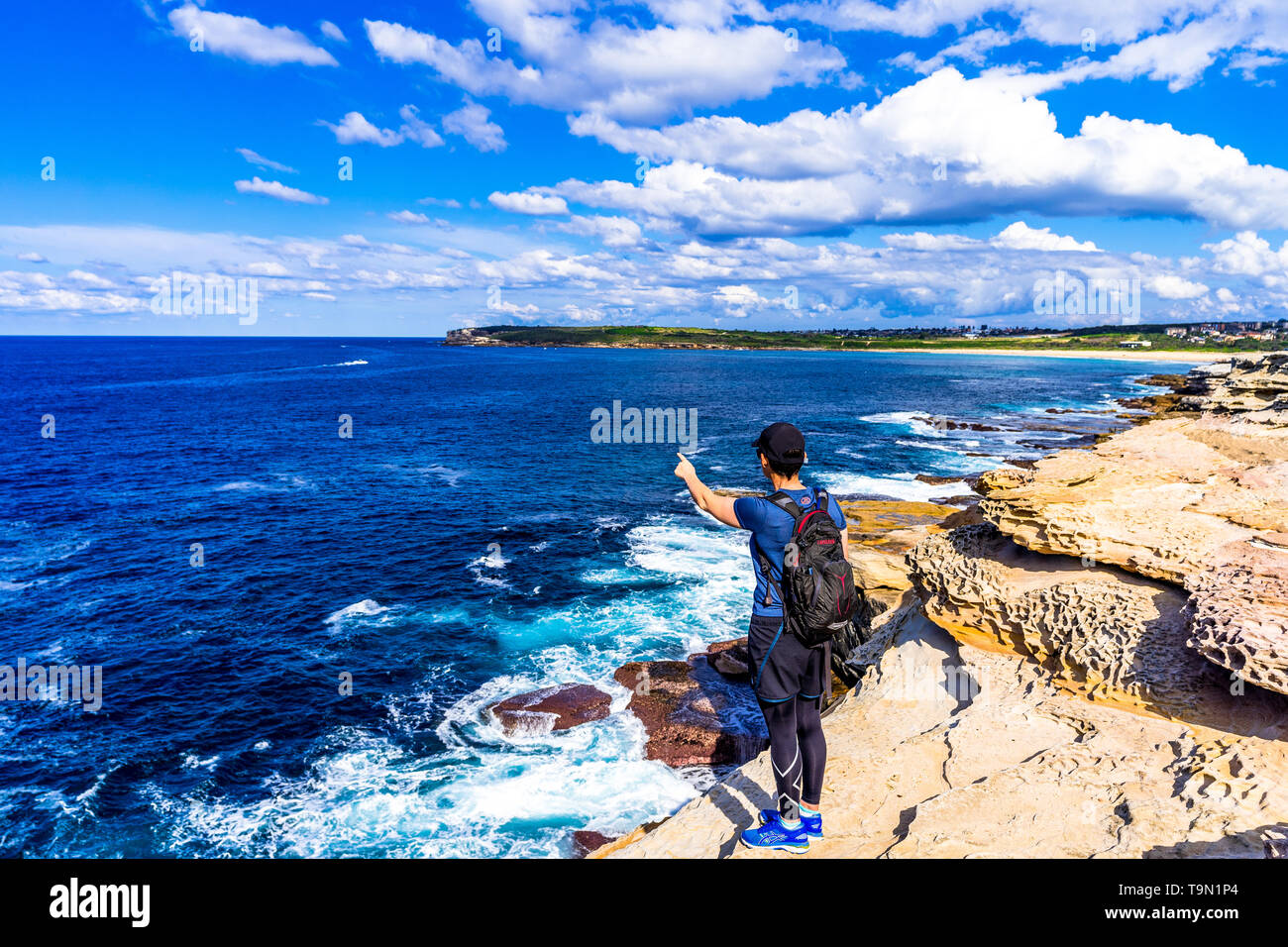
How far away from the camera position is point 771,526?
20.8ft

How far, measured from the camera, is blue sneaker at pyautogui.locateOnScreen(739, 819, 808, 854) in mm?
7352

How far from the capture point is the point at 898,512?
1443 inches

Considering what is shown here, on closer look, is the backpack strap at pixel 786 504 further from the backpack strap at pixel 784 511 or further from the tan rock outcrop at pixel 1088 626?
the tan rock outcrop at pixel 1088 626

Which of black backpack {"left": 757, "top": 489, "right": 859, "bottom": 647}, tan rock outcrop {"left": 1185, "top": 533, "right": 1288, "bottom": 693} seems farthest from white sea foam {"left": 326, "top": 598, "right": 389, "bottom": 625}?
tan rock outcrop {"left": 1185, "top": 533, "right": 1288, "bottom": 693}

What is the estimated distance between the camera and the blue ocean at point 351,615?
16359mm

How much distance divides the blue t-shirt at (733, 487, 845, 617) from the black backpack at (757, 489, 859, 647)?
6 cm

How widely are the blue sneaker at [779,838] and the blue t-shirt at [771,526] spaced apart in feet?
9.12

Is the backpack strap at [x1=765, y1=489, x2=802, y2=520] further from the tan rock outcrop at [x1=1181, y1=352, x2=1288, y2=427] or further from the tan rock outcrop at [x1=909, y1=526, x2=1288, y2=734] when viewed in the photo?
the tan rock outcrop at [x1=1181, y1=352, x2=1288, y2=427]

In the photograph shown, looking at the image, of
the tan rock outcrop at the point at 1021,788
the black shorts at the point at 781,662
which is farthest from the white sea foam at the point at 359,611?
the black shorts at the point at 781,662

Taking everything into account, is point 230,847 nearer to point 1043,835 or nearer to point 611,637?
point 611,637

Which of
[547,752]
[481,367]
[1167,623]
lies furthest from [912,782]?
[481,367]

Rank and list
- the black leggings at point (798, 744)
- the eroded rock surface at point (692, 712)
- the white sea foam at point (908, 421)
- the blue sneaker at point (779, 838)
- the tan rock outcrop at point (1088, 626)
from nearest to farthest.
→ the black leggings at point (798, 744) < the blue sneaker at point (779, 838) < the tan rock outcrop at point (1088, 626) < the eroded rock surface at point (692, 712) < the white sea foam at point (908, 421)

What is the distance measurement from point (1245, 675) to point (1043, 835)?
375 centimetres
